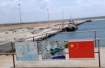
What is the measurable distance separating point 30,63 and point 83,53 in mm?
2353

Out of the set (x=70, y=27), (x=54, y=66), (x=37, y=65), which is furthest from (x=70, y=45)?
(x=70, y=27)

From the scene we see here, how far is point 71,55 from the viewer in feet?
24.0

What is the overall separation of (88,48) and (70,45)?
601 millimetres

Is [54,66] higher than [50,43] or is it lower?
lower

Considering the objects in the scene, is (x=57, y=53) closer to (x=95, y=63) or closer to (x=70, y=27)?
(x=95, y=63)

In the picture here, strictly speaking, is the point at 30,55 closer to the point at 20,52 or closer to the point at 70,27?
the point at 20,52

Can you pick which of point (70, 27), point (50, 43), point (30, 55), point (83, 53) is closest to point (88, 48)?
point (83, 53)

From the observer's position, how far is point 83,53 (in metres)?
7.16

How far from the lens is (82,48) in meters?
7.07

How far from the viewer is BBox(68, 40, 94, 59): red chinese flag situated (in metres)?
7.02

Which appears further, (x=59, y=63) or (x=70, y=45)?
(x=59, y=63)

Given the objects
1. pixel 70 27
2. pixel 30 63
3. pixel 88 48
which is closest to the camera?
pixel 88 48

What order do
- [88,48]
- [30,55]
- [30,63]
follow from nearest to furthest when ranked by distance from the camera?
1. [88,48]
2. [30,55]
3. [30,63]

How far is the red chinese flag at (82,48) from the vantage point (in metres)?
7.02
